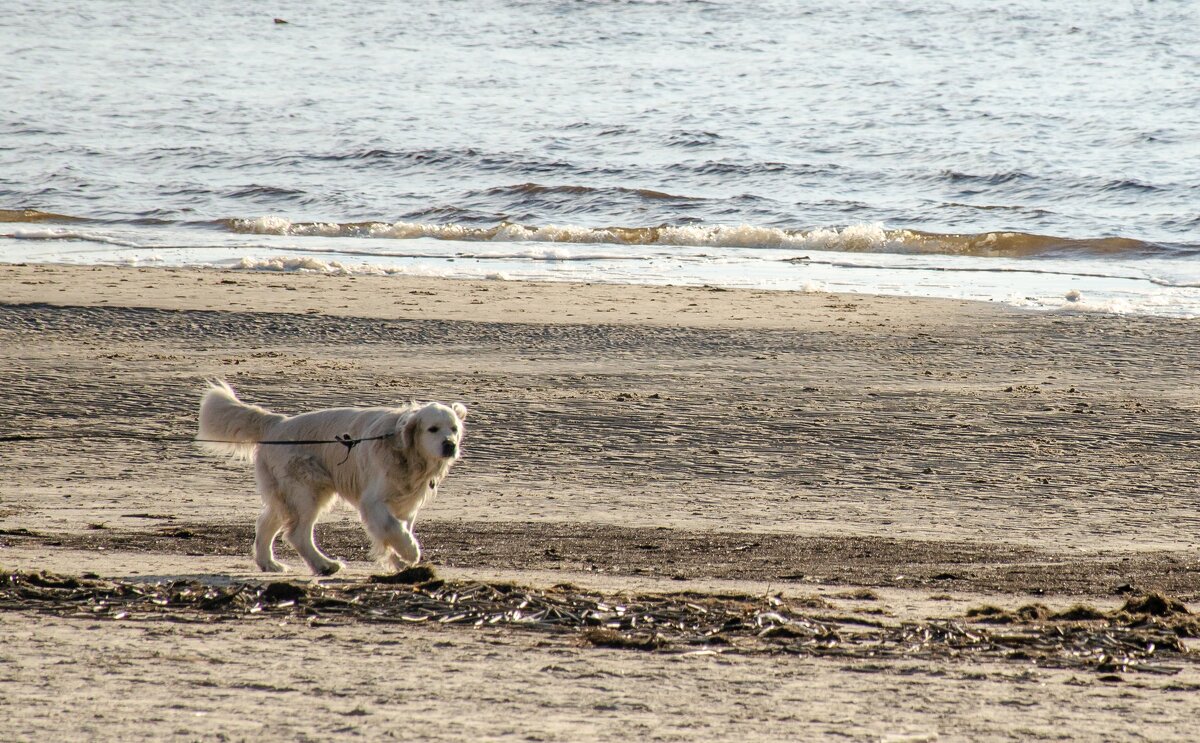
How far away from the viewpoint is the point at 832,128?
1299 inches

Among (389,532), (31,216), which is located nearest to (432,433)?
(389,532)

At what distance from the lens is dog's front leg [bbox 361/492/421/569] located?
21.6ft

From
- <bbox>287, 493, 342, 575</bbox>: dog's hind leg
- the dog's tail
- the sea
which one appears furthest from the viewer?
the sea

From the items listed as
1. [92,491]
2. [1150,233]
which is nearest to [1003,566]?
[92,491]

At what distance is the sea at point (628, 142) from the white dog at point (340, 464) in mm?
9884

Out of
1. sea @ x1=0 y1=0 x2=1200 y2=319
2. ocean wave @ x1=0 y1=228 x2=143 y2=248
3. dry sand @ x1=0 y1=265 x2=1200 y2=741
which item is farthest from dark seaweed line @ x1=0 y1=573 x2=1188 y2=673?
ocean wave @ x1=0 y1=228 x2=143 y2=248

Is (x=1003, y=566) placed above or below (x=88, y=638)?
below

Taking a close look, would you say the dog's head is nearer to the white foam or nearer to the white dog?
the white dog

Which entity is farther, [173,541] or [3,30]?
[3,30]

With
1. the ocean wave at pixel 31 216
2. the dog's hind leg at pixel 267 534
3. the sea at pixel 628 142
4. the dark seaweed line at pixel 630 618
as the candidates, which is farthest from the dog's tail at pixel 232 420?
the ocean wave at pixel 31 216

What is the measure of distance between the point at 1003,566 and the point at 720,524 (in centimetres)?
159

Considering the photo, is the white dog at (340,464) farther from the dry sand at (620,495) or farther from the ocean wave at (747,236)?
the ocean wave at (747,236)

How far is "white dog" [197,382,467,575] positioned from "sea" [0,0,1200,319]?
9.88 m

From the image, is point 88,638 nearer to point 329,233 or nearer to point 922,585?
point 922,585
